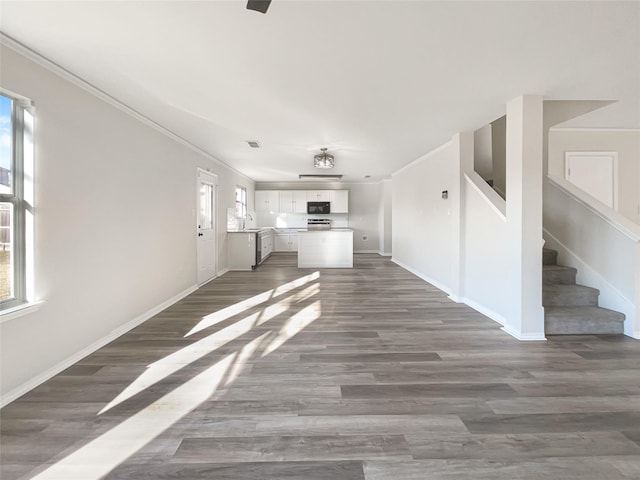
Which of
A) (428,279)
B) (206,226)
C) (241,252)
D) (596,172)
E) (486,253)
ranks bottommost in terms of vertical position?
(428,279)

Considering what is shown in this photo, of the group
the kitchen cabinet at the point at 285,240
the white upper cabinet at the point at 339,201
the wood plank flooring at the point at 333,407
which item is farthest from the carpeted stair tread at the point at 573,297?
the kitchen cabinet at the point at 285,240

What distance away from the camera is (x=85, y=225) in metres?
2.53

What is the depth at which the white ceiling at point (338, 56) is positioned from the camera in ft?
5.62

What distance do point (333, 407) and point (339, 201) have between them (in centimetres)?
778

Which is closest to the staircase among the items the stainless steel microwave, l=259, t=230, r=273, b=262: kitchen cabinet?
l=259, t=230, r=273, b=262: kitchen cabinet

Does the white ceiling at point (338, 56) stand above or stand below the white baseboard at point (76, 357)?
above

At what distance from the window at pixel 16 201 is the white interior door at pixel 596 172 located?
6.05 meters

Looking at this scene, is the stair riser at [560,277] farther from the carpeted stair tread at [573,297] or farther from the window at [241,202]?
the window at [241,202]

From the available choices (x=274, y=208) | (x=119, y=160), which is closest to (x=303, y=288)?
(x=119, y=160)

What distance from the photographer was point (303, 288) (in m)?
4.99

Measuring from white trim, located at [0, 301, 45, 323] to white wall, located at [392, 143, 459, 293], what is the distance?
4.63 meters

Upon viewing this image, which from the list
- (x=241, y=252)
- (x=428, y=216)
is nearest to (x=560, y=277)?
(x=428, y=216)

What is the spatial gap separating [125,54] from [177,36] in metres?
0.52

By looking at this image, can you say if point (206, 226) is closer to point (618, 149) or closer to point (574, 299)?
point (574, 299)
